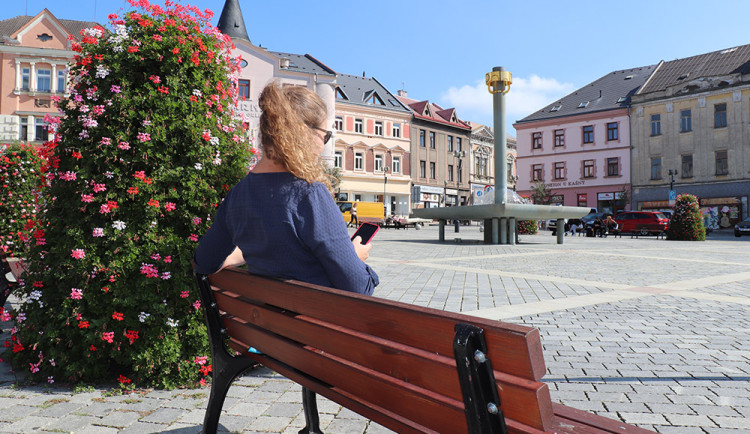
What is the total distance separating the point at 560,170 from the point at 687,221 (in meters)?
27.2

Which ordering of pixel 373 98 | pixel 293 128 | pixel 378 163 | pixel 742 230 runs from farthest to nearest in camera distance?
pixel 373 98 < pixel 378 163 < pixel 742 230 < pixel 293 128

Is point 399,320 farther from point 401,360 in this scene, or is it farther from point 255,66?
point 255,66

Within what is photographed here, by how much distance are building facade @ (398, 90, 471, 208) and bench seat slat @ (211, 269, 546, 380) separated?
49488mm

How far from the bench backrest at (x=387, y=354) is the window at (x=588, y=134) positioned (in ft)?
168

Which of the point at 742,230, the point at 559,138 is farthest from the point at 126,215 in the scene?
the point at 559,138

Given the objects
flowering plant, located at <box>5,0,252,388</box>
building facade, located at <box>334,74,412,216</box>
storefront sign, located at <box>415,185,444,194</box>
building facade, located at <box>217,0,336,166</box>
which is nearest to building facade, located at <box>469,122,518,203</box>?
storefront sign, located at <box>415,185,444,194</box>

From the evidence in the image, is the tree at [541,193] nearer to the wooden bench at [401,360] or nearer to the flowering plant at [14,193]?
the flowering plant at [14,193]

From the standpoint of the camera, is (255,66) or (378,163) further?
(378,163)

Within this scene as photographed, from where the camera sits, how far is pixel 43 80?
37.8 meters

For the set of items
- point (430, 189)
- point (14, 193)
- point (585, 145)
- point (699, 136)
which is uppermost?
point (585, 145)

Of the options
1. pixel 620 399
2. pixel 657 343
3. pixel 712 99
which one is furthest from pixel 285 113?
pixel 712 99

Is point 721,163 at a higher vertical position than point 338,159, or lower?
lower

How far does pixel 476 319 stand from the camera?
1252 millimetres

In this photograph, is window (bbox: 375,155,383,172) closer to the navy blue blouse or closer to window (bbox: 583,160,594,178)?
window (bbox: 583,160,594,178)
